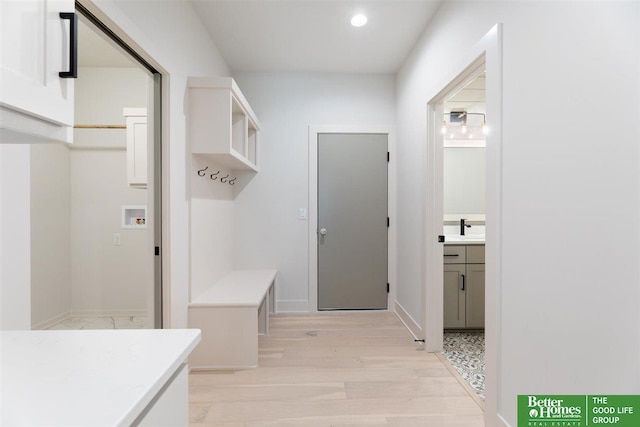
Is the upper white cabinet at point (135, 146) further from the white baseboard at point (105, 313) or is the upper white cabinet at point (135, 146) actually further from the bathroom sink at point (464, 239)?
the bathroom sink at point (464, 239)

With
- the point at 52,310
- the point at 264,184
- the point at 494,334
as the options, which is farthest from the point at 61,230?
the point at 494,334

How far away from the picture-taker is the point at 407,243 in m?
3.16

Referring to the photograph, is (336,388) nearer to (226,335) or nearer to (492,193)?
(226,335)

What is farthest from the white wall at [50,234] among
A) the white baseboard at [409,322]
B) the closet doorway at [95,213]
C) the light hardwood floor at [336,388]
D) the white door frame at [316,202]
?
the white baseboard at [409,322]

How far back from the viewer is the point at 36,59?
26.1 inches

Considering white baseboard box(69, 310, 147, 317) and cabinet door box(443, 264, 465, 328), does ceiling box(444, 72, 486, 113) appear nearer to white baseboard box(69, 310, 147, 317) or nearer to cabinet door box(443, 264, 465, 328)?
cabinet door box(443, 264, 465, 328)

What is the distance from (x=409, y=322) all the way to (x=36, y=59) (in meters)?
3.15

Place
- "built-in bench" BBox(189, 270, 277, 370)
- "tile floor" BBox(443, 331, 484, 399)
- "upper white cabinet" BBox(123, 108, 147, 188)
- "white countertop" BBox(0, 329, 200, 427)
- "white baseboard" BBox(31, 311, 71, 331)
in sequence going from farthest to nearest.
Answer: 1. "white baseboard" BBox(31, 311, 71, 331)
2. "upper white cabinet" BBox(123, 108, 147, 188)
3. "built-in bench" BBox(189, 270, 277, 370)
4. "tile floor" BBox(443, 331, 484, 399)
5. "white countertop" BBox(0, 329, 200, 427)

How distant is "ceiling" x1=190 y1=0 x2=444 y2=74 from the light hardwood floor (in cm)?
273

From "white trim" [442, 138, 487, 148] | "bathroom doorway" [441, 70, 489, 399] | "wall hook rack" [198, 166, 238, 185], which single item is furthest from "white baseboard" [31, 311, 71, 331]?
"white trim" [442, 138, 487, 148]

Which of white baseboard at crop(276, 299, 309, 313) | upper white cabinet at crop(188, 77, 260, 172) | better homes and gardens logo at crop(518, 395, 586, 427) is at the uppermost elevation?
upper white cabinet at crop(188, 77, 260, 172)

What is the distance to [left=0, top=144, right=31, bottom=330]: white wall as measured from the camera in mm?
994

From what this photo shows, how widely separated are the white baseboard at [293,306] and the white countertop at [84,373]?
2.82 m

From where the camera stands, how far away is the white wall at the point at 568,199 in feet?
3.22
